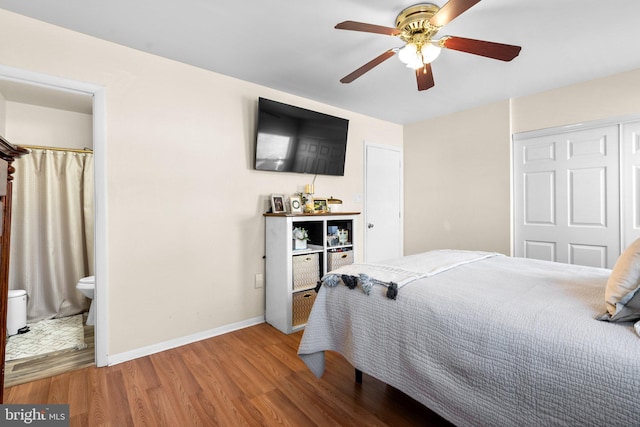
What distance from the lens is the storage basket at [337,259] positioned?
3.03 meters

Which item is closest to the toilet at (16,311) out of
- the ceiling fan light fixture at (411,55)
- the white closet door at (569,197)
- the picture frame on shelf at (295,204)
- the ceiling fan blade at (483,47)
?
the picture frame on shelf at (295,204)

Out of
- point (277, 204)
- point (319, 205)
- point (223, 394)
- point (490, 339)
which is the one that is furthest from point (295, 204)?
point (490, 339)

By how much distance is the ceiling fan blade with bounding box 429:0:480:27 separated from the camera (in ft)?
4.58

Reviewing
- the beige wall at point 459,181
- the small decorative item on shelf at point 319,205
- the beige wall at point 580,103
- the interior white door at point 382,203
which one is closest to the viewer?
the beige wall at point 580,103

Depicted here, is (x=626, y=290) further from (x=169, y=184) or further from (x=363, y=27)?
(x=169, y=184)

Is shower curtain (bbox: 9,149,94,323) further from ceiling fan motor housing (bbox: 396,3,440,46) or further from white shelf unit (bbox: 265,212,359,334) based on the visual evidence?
ceiling fan motor housing (bbox: 396,3,440,46)

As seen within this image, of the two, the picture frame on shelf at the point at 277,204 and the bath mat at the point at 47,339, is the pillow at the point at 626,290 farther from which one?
the bath mat at the point at 47,339

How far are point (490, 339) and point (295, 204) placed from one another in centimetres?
216

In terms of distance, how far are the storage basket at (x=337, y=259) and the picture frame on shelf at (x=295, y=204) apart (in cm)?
54

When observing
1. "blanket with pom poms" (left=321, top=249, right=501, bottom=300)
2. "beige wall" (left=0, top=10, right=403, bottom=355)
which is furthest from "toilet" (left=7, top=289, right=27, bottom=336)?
"blanket with pom poms" (left=321, top=249, right=501, bottom=300)

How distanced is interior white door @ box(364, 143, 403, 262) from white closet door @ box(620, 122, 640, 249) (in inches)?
89.5

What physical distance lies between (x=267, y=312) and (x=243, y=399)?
3.90 ft

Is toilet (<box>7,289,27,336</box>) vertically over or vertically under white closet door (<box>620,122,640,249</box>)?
under

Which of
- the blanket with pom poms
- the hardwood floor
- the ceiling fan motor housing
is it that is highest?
the ceiling fan motor housing
